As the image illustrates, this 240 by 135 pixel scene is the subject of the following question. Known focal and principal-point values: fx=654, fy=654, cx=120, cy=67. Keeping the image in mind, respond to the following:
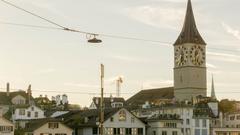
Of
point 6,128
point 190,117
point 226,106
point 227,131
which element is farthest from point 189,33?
point 6,128

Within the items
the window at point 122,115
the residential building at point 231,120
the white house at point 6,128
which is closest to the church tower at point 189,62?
the residential building at point 231,120

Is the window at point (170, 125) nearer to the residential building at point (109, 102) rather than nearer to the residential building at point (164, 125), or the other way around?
the residential building at point (164, 125)

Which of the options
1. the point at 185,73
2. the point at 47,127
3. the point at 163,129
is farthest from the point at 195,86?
the point at 47,127

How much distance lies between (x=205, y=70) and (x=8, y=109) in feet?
245

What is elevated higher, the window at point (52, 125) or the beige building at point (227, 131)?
the window at point (52, 125)

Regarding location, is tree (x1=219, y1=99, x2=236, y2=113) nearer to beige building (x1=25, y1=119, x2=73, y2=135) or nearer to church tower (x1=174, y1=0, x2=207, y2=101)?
church tower (x1=174, y1=0, x2=207, y2=101)

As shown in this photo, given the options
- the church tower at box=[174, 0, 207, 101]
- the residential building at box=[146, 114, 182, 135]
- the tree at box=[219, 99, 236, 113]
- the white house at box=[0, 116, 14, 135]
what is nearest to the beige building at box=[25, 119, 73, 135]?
the white house at box=[0, 116, 14, 135]

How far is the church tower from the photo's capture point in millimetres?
185125

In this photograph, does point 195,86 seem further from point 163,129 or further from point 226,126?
point 163,129

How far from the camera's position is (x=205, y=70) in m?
192

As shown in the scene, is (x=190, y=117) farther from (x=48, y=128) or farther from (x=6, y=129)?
(x=6, y=129)

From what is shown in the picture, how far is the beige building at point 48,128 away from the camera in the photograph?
108 meters

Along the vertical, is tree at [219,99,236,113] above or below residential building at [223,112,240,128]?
above

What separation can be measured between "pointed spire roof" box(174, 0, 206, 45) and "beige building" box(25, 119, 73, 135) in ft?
294
